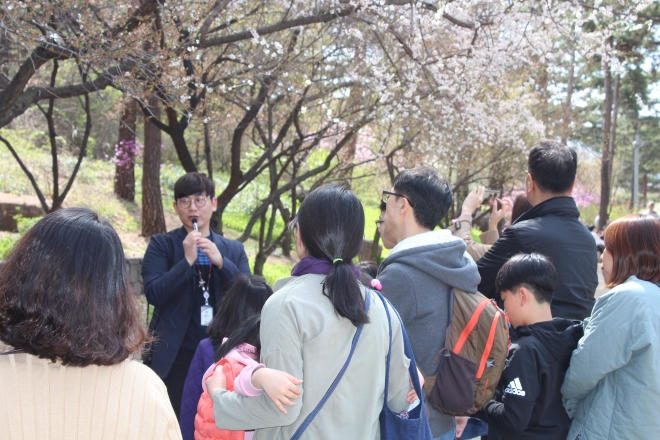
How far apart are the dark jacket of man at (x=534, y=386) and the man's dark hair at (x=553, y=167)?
0.77 metres

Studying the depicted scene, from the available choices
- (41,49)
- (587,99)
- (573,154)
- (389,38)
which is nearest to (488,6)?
(389,38)

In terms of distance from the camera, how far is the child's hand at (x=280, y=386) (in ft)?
5.19

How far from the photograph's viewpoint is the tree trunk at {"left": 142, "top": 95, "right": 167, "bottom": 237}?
10.2m

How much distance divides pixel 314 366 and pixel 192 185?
1979 mm

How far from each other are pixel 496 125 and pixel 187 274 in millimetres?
6413

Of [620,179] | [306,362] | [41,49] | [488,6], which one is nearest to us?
[306,362]

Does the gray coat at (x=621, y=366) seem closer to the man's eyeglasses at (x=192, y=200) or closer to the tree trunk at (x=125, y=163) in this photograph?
the man's eyeglasses at (x=192, y=200)

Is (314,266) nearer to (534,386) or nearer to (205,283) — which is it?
(534,386)

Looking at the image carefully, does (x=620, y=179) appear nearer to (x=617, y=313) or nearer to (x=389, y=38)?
(x=389, y=38)

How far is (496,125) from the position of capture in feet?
27.7

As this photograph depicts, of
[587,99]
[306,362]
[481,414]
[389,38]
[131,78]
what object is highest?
[587,99]

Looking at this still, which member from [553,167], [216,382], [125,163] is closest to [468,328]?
[216,382]

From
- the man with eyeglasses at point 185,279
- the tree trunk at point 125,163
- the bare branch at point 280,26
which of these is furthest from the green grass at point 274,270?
the man with eyeglasses at point 185,279

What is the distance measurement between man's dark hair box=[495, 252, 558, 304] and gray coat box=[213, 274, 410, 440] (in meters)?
1.05
